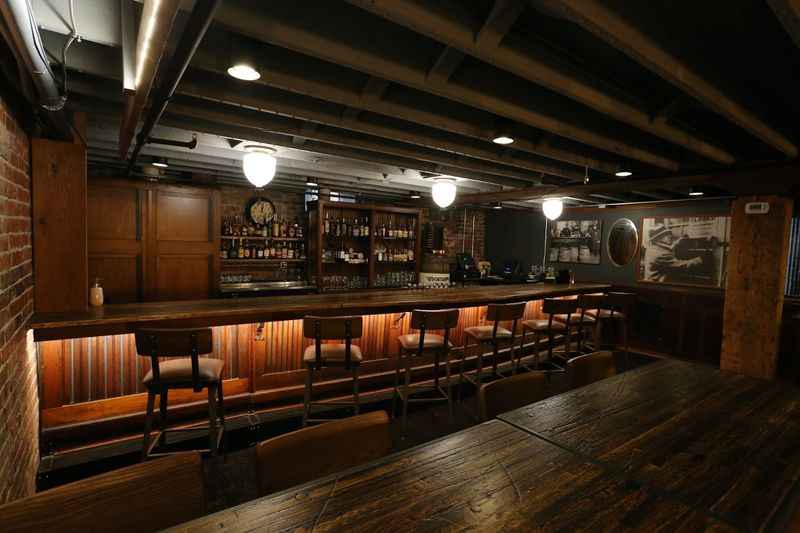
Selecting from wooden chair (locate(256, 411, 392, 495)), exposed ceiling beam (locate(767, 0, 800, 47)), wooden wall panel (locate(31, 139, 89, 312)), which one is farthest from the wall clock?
exposed ceiling beam (locate(767, 0, 800, 47))

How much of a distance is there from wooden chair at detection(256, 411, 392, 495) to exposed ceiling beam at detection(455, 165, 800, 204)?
4.42m

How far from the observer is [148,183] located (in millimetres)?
4992

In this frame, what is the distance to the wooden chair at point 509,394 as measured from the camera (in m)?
1.84

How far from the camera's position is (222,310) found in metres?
2.94

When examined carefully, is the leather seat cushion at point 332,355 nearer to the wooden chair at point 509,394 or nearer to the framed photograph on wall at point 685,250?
the wooden chair at point 509,394

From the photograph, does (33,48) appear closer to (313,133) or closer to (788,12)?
(313,133)

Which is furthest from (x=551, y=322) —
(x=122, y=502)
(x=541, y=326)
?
(x=122, y=502)

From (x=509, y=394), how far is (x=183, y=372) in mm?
1968

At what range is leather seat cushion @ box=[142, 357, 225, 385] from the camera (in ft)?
7.89

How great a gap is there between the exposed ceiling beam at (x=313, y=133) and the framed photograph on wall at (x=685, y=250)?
352 centimetres

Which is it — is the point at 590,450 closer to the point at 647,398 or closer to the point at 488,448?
the point at 488,448

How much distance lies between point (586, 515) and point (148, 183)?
5683mm

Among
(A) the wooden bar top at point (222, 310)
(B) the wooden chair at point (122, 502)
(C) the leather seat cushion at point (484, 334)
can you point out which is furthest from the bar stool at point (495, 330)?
(B) the wooden chair at point (122, 502)

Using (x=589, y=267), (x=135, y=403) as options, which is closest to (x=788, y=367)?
(x=589, y=267)
